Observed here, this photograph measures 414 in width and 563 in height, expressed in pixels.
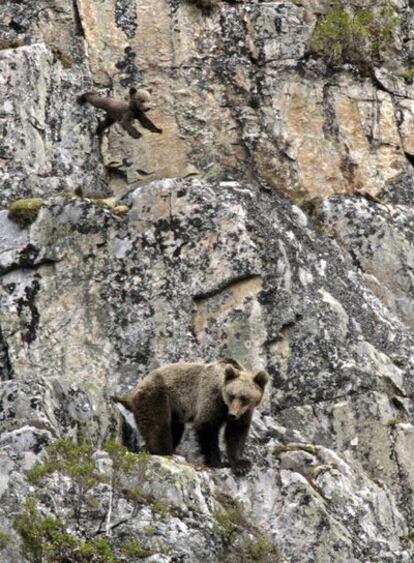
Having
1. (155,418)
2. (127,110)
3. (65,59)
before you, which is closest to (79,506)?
(155,418)

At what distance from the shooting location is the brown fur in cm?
2705

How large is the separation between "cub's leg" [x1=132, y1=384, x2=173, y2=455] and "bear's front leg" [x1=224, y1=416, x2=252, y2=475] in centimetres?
80

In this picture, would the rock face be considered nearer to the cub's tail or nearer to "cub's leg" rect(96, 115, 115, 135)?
"cub's leg" rect(96, 115, 115, 135)

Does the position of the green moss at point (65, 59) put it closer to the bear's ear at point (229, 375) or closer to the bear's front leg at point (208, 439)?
the bear's ear at point (229, 375)

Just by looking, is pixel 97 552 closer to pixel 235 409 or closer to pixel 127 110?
pixel 235 409

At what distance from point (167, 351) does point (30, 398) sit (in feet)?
15.8

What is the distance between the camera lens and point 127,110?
27.1 metres

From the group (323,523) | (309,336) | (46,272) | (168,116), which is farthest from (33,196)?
(323,523)

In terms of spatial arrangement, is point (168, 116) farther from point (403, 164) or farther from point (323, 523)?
point (323, 523)

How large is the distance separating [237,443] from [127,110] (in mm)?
8812

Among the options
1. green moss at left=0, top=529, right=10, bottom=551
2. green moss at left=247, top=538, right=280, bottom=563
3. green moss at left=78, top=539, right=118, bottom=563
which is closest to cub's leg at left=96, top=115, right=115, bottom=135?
green moss at left=247, top=538, right=280, bottom=563

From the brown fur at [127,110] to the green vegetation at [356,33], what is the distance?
12.7ft

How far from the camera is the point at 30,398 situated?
1950cm

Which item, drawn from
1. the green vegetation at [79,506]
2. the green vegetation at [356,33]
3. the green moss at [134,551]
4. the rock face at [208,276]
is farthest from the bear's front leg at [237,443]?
the green vegetation at [356,33]
